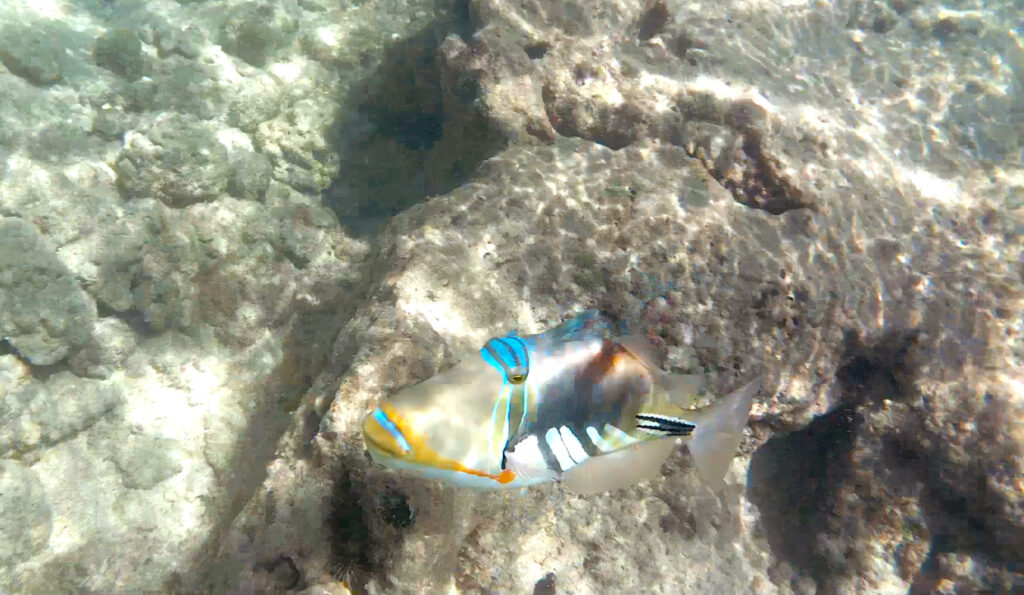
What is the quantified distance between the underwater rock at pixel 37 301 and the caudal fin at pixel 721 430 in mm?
6010

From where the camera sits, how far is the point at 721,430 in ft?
5.56

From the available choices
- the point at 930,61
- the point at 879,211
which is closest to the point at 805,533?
the point at 879,211

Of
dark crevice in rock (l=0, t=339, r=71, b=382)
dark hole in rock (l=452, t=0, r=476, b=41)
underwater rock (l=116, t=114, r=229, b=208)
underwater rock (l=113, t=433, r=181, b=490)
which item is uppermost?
dark hole in rock (l=452, t=0, r=476, b=41)

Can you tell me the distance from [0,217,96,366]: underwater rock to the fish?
5431mm

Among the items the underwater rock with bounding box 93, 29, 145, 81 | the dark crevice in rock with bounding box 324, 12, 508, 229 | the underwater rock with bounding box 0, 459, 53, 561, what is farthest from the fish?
the underwater rock with bounding box 93, 29, 145, 81

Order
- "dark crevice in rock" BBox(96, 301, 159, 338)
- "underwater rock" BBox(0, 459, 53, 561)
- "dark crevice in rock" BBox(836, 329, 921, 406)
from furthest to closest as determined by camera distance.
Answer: "dark crevice in rock" BBox(96, 301, 159, 338) < "dark crevice in rock" BBox(836, 329, 921, 406) < "underwater rock" BBox(0, 459, 53, 561)

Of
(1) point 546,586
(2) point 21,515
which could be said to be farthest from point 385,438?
(2) point 21,515

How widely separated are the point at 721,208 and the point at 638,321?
1450mm

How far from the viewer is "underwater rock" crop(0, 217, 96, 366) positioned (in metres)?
4.93

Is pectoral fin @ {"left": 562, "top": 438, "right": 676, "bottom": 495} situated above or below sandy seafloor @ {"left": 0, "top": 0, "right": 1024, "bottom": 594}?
above

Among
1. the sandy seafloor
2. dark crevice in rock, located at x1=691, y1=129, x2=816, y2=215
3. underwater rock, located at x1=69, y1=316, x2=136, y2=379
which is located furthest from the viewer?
underwater rock, located at x1=69, y1=316, x2=136, y2=379

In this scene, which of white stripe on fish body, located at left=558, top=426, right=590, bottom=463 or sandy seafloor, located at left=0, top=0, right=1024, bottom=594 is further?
sandy seafloor, located at left=0, top=0, right=1024, bottom=594

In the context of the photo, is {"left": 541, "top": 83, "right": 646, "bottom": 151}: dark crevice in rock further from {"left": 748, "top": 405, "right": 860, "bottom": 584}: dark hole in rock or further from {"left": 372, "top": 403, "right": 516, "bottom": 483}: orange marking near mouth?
{"left": 372, "top": 403, "right": 516, "bottom": 483}: orange marking near mouth

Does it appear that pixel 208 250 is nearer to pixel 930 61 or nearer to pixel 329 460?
pixel 329 460
